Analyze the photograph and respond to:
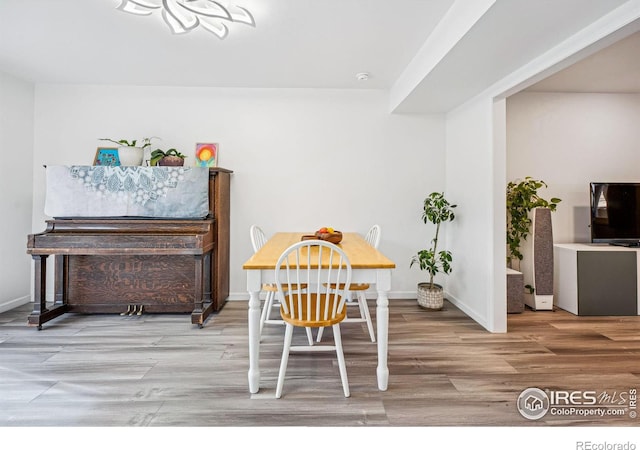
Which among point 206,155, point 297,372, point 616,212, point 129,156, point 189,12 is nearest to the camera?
point 189,12

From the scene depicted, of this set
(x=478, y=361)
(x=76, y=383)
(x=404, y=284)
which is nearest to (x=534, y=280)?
(x=404, y=284)

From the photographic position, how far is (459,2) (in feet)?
6.86

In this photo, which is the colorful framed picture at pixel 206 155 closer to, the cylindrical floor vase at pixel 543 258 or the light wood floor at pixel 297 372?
the light wood floor at pixel 297 372

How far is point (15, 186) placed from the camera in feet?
11.8

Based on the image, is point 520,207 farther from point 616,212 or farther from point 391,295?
point 391,295

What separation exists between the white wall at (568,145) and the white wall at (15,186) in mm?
5361

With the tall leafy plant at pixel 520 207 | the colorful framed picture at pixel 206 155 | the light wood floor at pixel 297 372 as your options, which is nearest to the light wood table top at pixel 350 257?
the light wood floor at pixel 297 372

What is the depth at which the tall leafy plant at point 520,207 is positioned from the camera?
143 inches

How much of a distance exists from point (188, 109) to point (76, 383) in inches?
115

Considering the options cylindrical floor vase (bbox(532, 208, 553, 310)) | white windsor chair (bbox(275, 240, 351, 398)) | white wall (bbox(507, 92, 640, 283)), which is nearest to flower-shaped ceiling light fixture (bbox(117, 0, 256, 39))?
white windsor chair (bbox(275, 240, 351, 398))

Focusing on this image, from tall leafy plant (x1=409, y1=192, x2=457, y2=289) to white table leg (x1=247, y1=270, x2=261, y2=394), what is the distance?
2250mm

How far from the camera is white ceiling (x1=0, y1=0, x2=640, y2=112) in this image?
2.09m

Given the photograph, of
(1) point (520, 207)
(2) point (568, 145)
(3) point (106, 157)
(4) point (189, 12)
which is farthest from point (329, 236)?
(2) point (568, 145)

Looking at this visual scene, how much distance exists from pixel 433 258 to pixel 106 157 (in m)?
3.75
